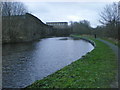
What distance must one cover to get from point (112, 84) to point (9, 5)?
115 feet

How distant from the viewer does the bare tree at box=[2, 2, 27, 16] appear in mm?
32628

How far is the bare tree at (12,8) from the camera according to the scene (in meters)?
32.6

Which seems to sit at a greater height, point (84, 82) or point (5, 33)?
point (5, 33)

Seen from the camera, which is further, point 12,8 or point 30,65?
point 12,8

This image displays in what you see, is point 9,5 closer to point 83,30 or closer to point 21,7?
point 21,7

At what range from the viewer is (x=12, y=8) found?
36.3 metres

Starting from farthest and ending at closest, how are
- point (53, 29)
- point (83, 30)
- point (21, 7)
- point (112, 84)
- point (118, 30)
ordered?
point (53, 29)
point (83, 30)
point (21, 7)
point (118, 30)
point (112, 84)

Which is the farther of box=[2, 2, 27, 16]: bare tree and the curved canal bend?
box=[2, 2, 27, 16]: bare tree

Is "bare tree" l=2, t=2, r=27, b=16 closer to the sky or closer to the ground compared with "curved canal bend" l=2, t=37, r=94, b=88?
closer to the sky

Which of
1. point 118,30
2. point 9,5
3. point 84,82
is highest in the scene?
point 9,5

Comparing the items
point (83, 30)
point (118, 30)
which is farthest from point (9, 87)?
point (83, 30)

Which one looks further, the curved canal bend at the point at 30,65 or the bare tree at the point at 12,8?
the bare tree at the point at 12,8

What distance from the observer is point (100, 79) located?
4906mm

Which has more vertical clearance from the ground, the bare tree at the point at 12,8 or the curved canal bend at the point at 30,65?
the bare tree at the point at 12,8
